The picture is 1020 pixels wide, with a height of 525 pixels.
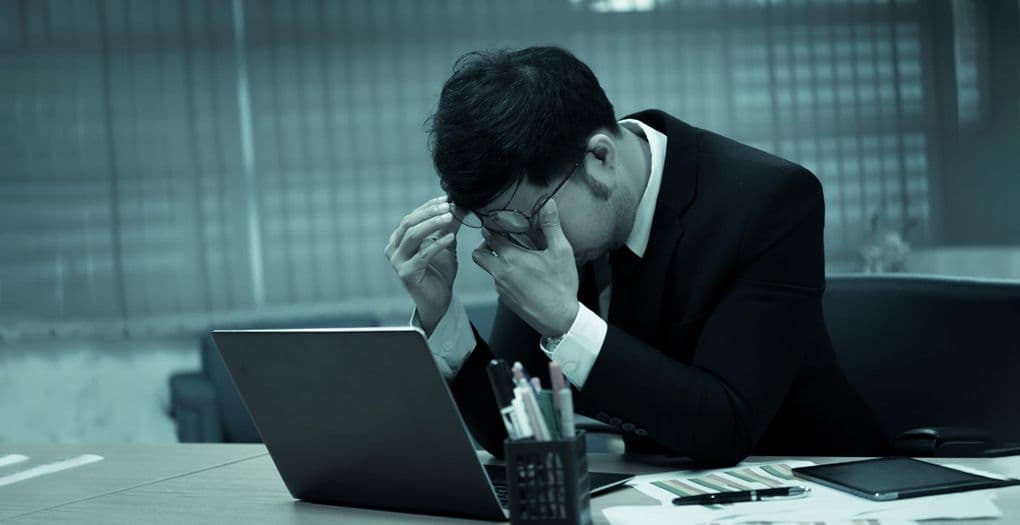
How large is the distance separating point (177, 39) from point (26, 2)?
2.02 ft

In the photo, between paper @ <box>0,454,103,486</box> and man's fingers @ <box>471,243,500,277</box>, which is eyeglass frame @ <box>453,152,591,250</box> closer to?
man's fingers @ <box>471,243,500,277</box>

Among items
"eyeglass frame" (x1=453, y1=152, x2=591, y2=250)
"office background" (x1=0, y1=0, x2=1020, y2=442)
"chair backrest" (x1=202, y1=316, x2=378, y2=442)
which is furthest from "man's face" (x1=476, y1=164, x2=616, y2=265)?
"office background" (x1=0, y1=0, x2=1020, y2=442)

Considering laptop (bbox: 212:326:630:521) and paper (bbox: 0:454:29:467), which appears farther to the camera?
paper (bbox: 0:454:29:467)

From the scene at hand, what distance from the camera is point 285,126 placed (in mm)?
4227

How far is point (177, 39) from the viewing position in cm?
419

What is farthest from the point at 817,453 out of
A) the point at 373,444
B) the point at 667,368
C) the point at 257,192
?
the point at 257,192

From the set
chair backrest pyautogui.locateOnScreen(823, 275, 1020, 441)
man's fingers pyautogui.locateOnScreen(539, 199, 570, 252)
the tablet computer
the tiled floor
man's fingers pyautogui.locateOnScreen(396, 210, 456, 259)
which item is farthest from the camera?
the tiled floor

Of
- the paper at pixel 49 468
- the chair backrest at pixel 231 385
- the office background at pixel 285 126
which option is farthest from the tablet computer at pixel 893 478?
the office background at pixel 285 126

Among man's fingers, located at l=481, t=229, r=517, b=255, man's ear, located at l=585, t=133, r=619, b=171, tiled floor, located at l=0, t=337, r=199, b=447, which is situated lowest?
tiled floor, located at l=0, t=337, r=199, b=447

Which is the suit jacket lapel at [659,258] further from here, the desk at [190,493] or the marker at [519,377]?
the marker at [519,377]

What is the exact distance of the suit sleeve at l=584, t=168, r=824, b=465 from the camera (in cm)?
137

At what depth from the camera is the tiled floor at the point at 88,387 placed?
4.30 m

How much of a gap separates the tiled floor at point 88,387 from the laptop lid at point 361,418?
3209 mm

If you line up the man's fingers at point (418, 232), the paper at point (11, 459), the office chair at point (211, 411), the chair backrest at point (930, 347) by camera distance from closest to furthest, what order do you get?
the man's fingers at point (418, 232) → the chair backrest at point (930, 347) → the paper at point (11, 459) → the office chair at point (211, 411)
